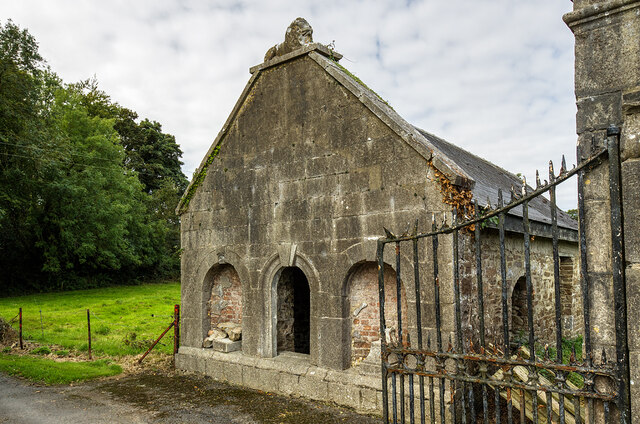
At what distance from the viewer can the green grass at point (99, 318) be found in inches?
524

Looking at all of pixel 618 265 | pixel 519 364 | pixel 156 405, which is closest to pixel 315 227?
pixel 156 405

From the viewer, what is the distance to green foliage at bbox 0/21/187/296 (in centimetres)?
1608

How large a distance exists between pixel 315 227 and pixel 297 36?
3928 millimetres

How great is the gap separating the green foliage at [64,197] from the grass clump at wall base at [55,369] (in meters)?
7.66

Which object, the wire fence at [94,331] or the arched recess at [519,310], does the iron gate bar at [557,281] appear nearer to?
the arched recess at [519,310]

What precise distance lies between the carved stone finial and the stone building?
0.03 m

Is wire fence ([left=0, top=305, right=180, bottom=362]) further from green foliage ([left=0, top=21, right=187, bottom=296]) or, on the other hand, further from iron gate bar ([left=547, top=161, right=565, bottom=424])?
iron gate bar ([left=547, top=161, right=565, bottom=424])

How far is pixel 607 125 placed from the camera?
135 inches

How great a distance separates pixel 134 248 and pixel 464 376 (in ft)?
101

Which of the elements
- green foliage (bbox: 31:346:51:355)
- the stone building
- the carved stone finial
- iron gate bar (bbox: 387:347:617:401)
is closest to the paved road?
the stone building

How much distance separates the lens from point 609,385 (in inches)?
127

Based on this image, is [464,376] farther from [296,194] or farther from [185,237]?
[185,237]

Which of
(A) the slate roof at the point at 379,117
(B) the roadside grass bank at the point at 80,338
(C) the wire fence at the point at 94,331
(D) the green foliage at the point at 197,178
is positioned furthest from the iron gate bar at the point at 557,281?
(B) the roadside grass bank at the point at 80,338

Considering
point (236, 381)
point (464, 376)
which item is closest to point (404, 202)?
point (464, 376)
